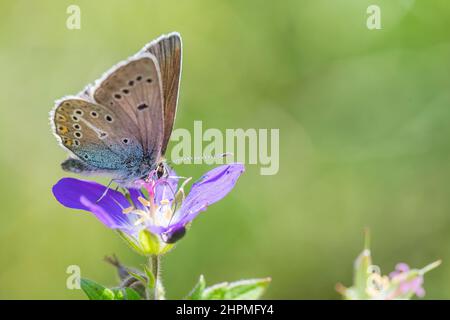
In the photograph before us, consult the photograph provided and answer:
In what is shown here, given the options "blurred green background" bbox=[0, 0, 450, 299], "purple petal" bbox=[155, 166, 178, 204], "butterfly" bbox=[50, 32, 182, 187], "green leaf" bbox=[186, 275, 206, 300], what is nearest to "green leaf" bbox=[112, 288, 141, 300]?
"green leaf" bbox=[186, 275, 206, 300]

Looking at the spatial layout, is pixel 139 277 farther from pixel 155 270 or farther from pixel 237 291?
pixel 237 291

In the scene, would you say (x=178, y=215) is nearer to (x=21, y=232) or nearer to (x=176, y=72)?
(x=176, y=72)

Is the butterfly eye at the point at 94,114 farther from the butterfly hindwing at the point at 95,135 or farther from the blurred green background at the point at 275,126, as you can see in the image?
the blurred green background at the point at 275,126

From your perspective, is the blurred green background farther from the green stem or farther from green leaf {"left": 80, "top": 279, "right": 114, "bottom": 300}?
green leaf {"left": 80, "top": 279, "right": 114, "bottom": 300}

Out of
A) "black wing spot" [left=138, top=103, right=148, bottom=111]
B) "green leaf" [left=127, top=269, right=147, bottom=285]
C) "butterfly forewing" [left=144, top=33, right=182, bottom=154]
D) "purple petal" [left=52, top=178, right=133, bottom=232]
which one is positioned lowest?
"green leaf" [left=127, top=269, right=147, bottom=285]
